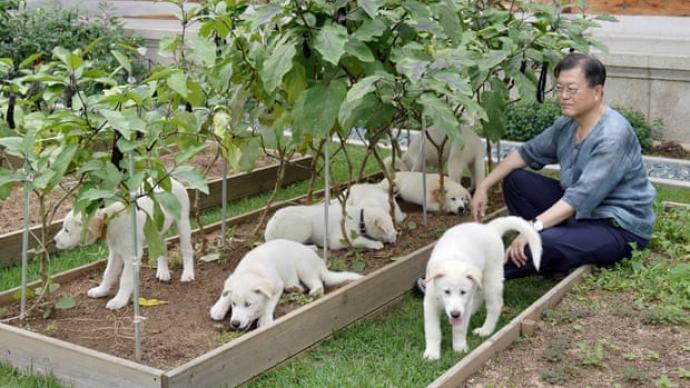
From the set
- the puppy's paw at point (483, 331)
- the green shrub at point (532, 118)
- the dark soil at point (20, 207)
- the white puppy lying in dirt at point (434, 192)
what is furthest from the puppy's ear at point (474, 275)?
the green shrub at point (532, 118)

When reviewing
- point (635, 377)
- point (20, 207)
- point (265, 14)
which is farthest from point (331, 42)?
point (20, 207)

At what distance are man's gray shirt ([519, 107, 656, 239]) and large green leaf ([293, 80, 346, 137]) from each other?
1.47 m

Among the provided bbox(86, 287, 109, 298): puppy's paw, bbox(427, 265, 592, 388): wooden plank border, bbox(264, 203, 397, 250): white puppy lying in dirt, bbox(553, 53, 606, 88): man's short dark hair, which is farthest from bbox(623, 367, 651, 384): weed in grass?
bbox(86, 287, 109, 298): puppy's paw

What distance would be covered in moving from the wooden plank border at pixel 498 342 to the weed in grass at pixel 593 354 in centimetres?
32

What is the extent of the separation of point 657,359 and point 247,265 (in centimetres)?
205

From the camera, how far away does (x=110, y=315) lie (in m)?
4.65

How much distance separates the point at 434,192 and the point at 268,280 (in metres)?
2.33

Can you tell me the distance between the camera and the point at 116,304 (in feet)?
15.5

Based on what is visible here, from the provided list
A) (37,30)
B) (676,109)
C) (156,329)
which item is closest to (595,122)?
(156,329)

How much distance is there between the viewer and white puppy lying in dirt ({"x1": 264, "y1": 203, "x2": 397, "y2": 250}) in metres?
5.67

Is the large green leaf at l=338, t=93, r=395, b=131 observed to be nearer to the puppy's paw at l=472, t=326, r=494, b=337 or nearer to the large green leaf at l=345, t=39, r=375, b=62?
the large green leaf at l=345, t=39, r=375, b=62

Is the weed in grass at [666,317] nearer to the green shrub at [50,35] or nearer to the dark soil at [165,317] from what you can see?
the dark soil at [165,317]

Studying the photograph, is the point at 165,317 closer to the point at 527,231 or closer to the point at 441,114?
the point at 441,114

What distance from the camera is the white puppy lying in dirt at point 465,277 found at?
4.16m
